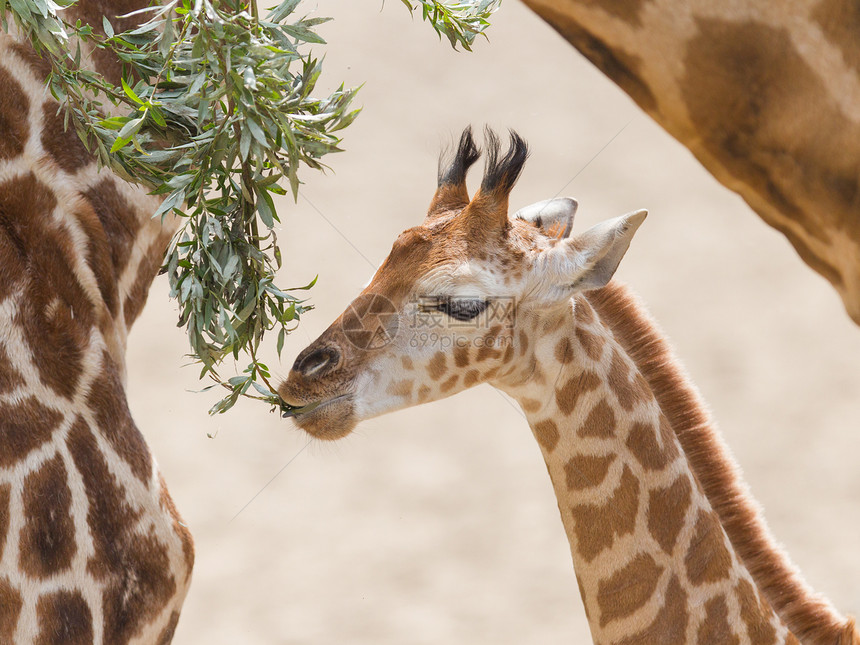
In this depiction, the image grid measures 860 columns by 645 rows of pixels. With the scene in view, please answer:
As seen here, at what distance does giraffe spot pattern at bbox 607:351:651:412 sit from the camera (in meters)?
2.62

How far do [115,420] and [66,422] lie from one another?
0.37 ft

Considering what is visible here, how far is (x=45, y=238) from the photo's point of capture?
6.85 feet

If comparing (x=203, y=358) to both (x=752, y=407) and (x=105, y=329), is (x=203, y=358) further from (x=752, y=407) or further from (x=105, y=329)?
(x=752, y=407)

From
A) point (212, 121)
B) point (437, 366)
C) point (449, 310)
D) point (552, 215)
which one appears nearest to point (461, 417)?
point (552, 215)

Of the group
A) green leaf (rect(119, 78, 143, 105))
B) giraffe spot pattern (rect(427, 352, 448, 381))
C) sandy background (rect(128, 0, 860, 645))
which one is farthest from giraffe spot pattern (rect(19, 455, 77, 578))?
sandy background (rect(128, 0, 860, 645))

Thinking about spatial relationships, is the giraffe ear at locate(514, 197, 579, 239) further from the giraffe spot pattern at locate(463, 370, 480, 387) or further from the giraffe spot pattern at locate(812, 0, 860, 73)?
the giraffe spot pattern at locate(812, 0, 860, 73)

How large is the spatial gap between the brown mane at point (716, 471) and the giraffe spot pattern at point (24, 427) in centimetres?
155

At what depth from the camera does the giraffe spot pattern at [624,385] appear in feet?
8.59

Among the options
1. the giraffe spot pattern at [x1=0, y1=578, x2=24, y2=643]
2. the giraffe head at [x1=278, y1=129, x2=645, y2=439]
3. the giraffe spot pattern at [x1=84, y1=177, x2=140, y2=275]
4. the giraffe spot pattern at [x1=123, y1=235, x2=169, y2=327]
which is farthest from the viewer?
the giraffe head at [x1=278, y1=129, x2=645, y2=439]

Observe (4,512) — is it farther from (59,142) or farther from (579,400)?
(579,400)

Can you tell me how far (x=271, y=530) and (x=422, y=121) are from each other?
3.87m

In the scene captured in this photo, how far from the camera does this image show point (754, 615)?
2.53 meters

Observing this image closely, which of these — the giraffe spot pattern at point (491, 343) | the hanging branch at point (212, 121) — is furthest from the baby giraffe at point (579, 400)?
the hanging branch at point (212, 121)

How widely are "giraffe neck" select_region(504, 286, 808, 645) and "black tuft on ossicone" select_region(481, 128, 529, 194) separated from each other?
0.38 m
